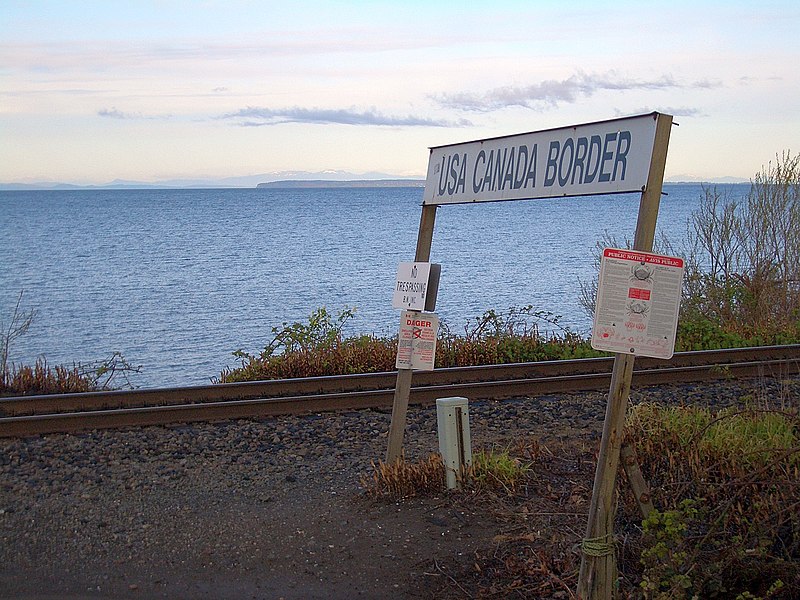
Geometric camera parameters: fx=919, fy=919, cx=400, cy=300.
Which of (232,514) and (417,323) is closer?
(232,514)

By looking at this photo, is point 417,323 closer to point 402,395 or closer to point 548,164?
point 402,395

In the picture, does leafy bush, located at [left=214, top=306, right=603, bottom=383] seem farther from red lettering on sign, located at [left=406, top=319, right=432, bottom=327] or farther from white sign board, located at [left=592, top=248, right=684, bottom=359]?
white sign board, located at [left=592, top=248, right=684, bottom=359]

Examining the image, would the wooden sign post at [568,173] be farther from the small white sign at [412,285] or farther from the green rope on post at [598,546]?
the small white sign at [412,285]

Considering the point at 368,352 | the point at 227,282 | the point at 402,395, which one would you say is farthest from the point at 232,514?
the point at 227,282

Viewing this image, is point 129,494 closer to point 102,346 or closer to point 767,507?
point 767,507

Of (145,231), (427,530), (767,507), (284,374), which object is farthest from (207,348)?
(145,231)

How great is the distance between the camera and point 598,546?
4578 mm

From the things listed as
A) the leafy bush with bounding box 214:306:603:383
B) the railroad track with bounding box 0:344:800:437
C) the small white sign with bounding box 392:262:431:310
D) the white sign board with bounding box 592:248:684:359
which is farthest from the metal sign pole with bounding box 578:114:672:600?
the leafy bush with bounding box 214:306:603:383

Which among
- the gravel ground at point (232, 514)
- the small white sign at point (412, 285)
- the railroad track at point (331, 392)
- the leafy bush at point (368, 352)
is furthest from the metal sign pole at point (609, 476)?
the leafy bush at point (368, 352)

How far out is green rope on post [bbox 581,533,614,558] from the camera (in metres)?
4.58

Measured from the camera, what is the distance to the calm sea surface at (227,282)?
73.2 ft

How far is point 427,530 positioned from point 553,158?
8.21 feet

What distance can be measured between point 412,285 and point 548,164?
167 centimetres

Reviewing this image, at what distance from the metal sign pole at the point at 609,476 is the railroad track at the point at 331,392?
15.0 feet
